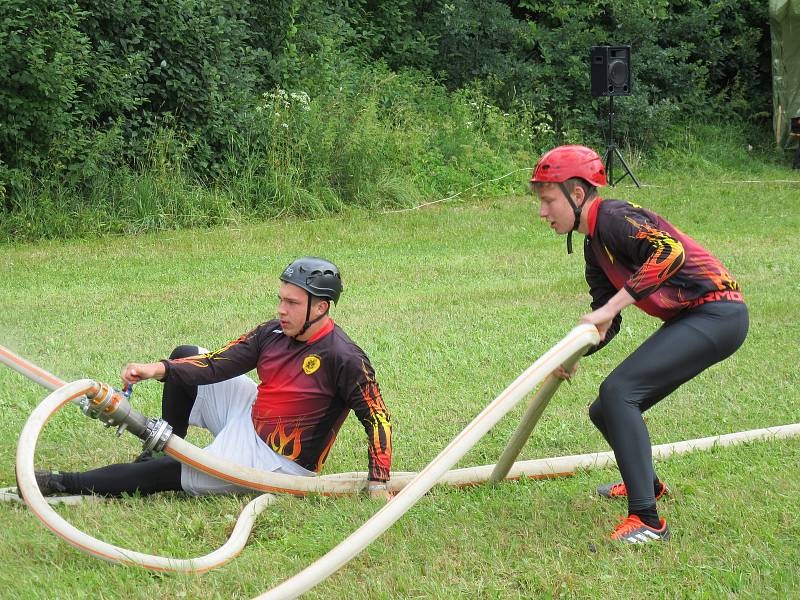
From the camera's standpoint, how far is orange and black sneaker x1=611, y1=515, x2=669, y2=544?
4.36 metres

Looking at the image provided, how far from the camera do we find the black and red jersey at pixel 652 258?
419cm

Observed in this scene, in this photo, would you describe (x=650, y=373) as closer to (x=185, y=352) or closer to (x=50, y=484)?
(x=185, y=352)

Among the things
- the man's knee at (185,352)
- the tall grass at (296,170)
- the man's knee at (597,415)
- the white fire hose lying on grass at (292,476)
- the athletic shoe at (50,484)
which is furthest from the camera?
the tall grass at (296,170)

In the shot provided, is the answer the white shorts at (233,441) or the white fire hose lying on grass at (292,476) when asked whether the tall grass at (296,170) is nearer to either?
the white shorts at (233,441)

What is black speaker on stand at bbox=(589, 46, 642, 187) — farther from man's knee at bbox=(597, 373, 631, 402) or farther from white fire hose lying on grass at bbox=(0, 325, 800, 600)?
man's knee at bbox=(597, 373, 631, 402)

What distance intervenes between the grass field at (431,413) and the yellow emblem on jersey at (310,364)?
2.08 ft

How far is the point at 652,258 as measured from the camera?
416cm

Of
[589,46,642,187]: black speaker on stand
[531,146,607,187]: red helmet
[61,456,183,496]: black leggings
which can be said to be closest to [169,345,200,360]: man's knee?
[61,456,183,496]: black leggings

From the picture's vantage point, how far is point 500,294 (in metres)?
9.91

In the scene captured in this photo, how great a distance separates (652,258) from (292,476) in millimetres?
1970

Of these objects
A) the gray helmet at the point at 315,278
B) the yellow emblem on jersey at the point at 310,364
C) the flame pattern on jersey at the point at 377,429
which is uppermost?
the gray helmet at the point at 315,278

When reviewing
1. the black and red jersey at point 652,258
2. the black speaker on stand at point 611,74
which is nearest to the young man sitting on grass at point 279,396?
the black and red jersey at point 652,258

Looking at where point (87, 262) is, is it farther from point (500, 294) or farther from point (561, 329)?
point (561, 329)

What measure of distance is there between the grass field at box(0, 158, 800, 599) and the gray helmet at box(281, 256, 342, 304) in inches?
40.1
